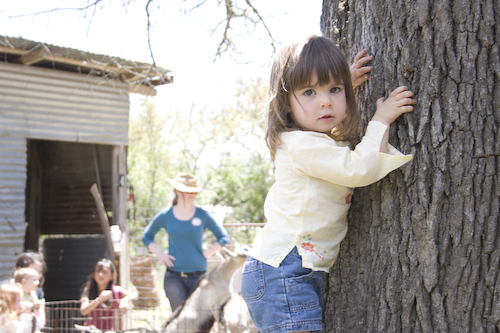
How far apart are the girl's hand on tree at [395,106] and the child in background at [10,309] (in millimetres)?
3566

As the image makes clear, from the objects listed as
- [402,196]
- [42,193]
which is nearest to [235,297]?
[402,196]

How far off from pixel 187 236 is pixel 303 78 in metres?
3.79

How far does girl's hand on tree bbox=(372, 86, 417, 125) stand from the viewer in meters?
1.79

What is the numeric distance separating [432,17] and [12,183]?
6.72 meters

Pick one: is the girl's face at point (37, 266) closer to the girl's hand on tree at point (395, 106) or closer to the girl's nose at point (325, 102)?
the girl's nose at point (325, 102)

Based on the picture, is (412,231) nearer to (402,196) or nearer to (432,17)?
(402,196)

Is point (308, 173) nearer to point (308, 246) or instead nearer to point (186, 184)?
point (308, 246)

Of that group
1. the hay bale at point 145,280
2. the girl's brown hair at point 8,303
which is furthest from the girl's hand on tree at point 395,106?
the hay bale at point 145,280

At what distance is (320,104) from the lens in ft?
6.14

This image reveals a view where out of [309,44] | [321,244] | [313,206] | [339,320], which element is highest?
[309,44]

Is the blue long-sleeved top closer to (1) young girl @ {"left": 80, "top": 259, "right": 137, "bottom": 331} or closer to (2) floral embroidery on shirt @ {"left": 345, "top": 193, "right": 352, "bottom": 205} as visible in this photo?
(1) young girl @ {"left": 80, "top": 259, "right": 137, "bottom": 331}

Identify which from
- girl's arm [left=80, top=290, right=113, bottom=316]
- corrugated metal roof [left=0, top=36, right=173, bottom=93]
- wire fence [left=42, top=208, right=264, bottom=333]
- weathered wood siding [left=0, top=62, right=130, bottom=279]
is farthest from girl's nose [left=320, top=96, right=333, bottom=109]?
weathered wood siding [left=0, top=62, right=130, bottom=279]

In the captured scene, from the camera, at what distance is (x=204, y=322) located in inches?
196

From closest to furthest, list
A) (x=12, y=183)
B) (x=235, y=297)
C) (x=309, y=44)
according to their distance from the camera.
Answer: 1. (x=309, y=44)
2. (x=235, y=297)
3. (x=12, y=183)
